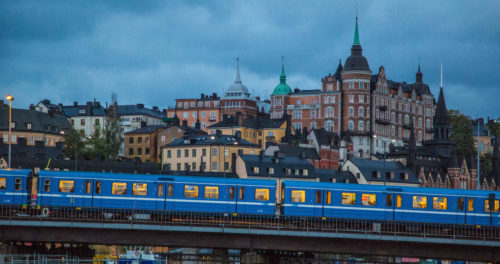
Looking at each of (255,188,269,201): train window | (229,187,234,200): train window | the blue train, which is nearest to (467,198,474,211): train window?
the blue train

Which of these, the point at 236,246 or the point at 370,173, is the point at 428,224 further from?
the point at 370,173

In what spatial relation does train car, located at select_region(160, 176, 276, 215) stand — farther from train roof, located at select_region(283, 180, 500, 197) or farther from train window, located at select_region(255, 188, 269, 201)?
train roof, located at select_region(283, 180, 500, 197)

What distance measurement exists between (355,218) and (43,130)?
117252mm

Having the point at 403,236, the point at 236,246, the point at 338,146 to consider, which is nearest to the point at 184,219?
the point at 236,246

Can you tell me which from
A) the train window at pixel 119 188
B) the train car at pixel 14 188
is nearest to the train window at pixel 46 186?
the train car at pixel 14 188

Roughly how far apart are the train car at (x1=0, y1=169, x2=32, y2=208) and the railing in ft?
1.74

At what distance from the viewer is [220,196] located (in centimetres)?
7475

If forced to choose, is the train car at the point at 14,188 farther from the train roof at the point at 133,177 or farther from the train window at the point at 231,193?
the train window at the point at 231,193

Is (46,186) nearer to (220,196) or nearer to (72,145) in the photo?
(220,196)

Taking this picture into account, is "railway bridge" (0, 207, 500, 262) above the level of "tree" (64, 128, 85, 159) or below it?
below

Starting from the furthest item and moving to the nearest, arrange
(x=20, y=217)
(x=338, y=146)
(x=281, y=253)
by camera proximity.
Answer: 1. (x=338, y=146)
2. (x=281, y=253)
3. (x=20, y=217)

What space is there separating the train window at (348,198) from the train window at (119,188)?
16762 mm

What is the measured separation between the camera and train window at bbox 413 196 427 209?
7600 centimetres

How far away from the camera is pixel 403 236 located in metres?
69.6
